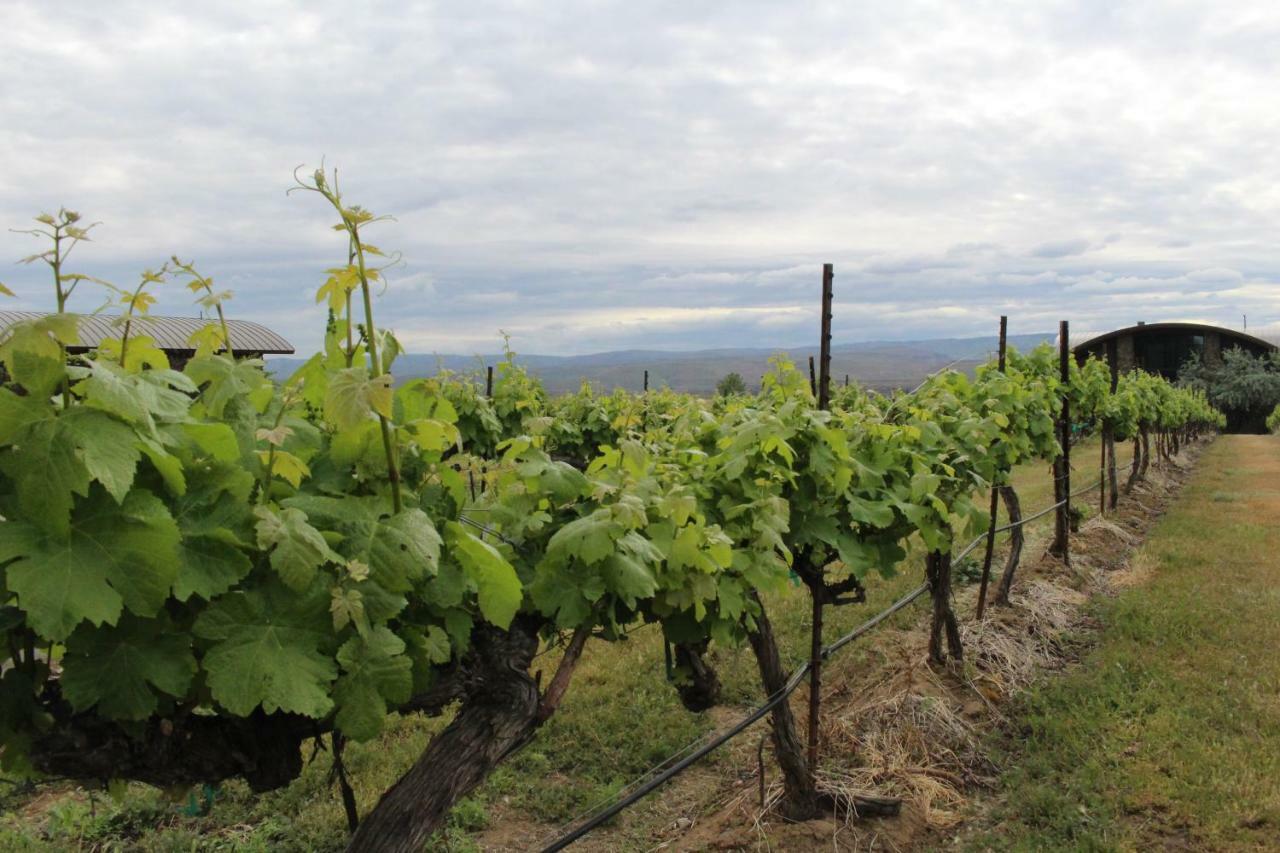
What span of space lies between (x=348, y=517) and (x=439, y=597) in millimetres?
333

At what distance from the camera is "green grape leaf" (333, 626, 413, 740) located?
6.27 ft

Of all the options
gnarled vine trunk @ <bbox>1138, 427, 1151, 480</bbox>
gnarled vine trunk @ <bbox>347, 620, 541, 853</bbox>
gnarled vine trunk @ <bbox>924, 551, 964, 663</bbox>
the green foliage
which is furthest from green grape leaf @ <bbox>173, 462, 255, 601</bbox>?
gnarled vine trunk @ <bbox>1138, 427, 1151, 480</bbox>

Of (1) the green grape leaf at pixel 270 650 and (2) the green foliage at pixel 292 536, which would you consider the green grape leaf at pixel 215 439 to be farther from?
(1) the green grape leaf at pixel 270 650

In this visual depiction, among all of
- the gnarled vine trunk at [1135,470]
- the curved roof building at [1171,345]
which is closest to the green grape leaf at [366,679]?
the gnarled vine trunk at [1135,470]

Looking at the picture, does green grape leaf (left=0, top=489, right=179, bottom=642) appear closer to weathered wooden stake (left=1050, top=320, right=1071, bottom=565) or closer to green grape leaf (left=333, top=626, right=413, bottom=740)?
green grape leaf (left=333, top=626, right=413, bottom=740)

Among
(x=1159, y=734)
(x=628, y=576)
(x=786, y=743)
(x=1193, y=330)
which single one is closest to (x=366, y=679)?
(x=628, y=576)

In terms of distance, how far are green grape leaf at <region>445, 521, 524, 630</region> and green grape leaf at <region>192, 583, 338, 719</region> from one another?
16.3 inches

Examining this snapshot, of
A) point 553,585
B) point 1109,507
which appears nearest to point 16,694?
point 553,585

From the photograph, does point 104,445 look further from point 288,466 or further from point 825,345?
point 825,345

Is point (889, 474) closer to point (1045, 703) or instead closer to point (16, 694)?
point (1045, 703)

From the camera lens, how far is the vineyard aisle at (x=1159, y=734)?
476cm

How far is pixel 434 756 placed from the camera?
2.55 meters

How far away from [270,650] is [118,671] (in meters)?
0.28

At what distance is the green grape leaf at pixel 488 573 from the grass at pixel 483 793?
2165 millimetres
